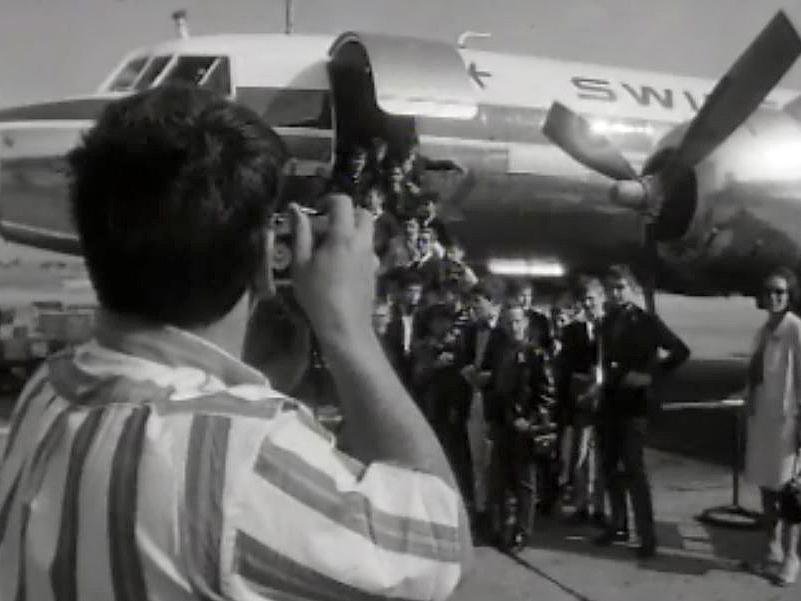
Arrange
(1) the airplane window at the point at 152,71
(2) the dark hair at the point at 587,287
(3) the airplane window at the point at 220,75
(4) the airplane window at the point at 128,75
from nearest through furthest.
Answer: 1. (2) the dark hair at the point at 587,287
2. (3) the airplane window at the point at 220,75
3. (1) the airplane window at the point at 152,71
4. (4) the airplane window at the point at 128,75

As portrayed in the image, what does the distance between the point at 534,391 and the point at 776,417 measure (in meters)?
1.30

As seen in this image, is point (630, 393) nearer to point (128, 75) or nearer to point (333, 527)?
point (333, 527)

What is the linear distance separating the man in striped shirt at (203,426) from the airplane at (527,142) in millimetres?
7364

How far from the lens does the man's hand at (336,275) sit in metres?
1.03

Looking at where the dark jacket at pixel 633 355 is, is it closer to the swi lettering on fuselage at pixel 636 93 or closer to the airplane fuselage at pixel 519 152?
the airplane fuselage at pixel 519 152

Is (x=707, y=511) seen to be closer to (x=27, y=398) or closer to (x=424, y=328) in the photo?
(x=424, y=328)

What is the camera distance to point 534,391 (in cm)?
601

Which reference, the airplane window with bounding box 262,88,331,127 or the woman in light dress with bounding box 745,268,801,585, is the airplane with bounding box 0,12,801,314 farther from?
the woman in light dress with bounding box 745,268,801,585

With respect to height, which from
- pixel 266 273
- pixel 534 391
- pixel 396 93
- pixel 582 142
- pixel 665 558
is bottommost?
pixel 665 558

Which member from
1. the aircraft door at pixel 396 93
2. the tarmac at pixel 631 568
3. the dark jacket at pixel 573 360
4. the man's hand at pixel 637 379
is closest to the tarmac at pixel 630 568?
the tarmac at pixel 631 568

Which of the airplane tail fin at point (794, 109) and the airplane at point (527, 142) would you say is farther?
the airplane tail fin at point (794, 109)

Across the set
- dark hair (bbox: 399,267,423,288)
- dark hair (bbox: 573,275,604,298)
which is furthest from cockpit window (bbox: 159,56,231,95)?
dark hair (bbox: 573,275,604,298)

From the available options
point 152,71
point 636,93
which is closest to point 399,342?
point 152,71

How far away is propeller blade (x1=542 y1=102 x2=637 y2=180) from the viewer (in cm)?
947
